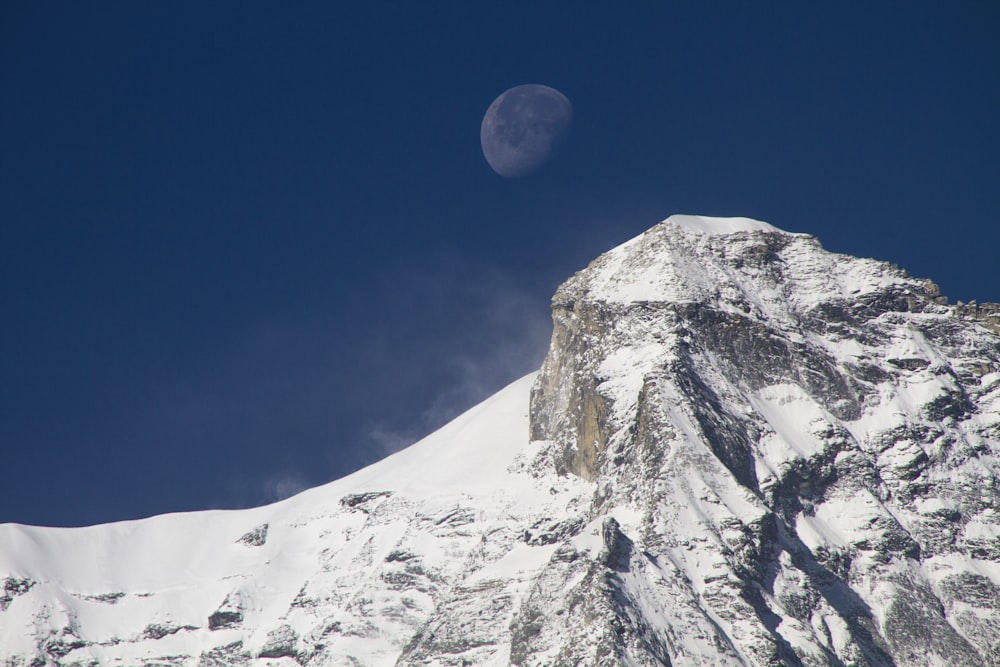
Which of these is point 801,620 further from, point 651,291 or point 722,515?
point 651,291

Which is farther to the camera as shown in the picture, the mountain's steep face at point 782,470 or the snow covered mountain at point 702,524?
the snow covered mountain at point 702,524

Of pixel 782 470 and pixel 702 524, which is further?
pixel 782 470

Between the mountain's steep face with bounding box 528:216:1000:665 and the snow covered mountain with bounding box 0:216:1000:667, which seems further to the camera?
the snow covered mountain with bounding box 0:216:1000:667

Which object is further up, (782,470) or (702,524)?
(782,470)
